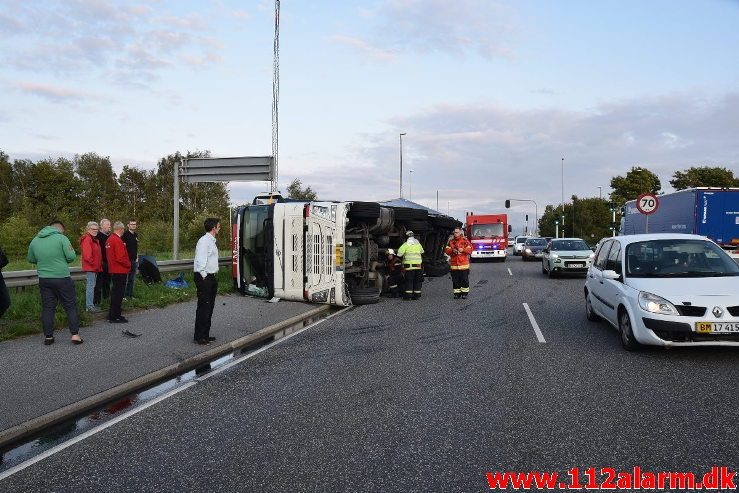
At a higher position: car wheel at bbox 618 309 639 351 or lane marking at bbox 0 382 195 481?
car wheel at bbox 618 309 639 351

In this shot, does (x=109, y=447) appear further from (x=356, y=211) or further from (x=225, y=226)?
(x=225, y=226)

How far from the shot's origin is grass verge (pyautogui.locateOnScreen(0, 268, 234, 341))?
335 inches

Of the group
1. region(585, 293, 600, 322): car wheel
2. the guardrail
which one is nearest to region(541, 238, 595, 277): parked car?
region(585, 293, 600, 322): car wheel

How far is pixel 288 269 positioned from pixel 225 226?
999 inches

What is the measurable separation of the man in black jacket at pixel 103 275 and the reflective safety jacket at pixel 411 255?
6.60m

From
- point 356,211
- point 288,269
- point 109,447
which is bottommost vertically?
point 109,447

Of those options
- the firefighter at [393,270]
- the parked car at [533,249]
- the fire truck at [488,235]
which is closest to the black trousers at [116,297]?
the firefighter at [393,270]

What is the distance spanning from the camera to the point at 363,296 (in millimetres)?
13055

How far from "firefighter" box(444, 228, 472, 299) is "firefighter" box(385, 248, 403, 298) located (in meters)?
1.55

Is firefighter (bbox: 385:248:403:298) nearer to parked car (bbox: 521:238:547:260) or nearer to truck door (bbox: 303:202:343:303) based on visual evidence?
truck door (bbox: 303:202:343:303)

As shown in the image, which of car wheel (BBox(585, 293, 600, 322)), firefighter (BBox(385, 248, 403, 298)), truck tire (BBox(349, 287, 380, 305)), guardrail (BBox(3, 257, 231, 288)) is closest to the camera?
car wheel (BBox(585, 293, 600, 322))

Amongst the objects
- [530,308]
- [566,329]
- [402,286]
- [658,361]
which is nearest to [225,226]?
[402,286]

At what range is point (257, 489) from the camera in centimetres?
344

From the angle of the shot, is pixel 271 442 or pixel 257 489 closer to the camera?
pixel 257 489
